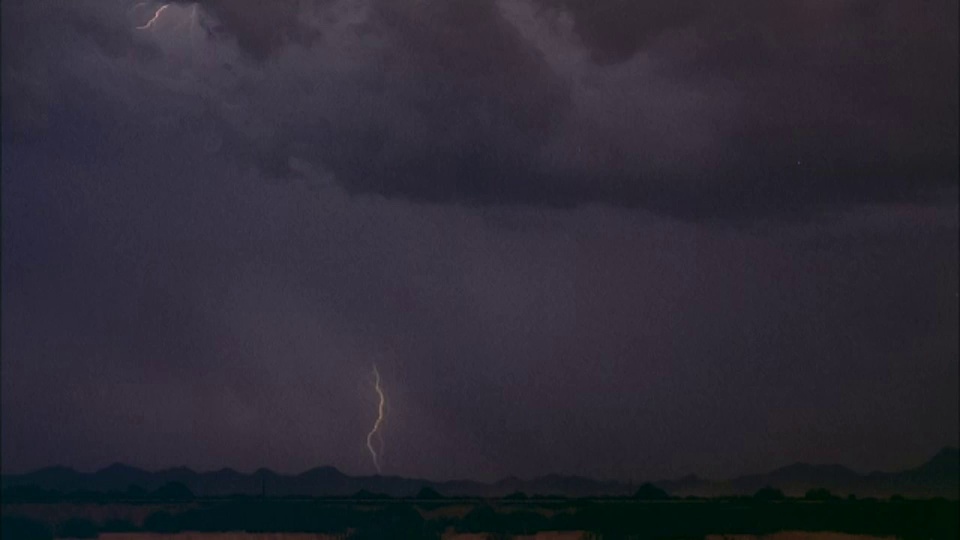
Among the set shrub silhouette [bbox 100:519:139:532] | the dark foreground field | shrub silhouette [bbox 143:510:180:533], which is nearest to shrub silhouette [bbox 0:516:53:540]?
the dark foreground field

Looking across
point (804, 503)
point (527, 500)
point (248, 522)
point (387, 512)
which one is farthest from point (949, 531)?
point (248, 522)

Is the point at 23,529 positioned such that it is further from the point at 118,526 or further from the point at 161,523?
the point at 161,523

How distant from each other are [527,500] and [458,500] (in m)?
0.91

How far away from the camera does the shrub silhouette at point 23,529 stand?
44.2ft

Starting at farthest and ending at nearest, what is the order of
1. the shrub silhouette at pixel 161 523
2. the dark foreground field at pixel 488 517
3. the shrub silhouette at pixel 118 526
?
the shrub silhouette at pixel 118 526, the shrub silhouette at pixel 161 523, the dark foreground field at pixel 488 517

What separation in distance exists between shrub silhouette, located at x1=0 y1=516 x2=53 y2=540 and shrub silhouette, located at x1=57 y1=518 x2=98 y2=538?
0.15m

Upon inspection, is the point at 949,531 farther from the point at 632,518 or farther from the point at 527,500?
the point at 527,500

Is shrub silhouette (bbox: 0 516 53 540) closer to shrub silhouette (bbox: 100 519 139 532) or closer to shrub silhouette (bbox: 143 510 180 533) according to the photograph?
Answer: shrub silhouette (bbox: 100 519 139 532)

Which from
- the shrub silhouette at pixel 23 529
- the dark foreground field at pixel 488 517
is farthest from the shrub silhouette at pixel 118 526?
the shrub silhouette at pixel 23 529


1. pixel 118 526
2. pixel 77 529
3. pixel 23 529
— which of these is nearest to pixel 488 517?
pixel 118 526

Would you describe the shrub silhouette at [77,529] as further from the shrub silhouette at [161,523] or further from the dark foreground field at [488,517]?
the shrub silhouette at [161,523]

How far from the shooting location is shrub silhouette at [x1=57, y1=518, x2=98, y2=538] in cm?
1349

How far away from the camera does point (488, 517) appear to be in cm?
1303

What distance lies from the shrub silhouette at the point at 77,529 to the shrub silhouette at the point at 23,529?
0.50 ft
